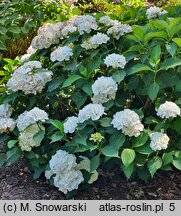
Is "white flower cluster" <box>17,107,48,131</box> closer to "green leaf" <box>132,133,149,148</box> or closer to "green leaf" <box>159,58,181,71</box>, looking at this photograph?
"green leaf" <box>132,133,149,148</box>

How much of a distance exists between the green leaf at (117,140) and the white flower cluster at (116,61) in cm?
38

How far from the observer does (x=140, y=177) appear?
2736 millimetres

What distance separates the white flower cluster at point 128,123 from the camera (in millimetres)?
2439

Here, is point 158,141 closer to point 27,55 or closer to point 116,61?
point 116,61

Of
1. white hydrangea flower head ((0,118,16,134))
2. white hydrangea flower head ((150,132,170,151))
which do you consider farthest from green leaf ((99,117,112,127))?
white hydrangea flower head ((0,118,16,134))

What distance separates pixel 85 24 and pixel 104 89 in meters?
0.53

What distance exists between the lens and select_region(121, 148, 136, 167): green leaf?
2404 millimetres

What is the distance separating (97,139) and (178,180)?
0.78 metres

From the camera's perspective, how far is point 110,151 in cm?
244

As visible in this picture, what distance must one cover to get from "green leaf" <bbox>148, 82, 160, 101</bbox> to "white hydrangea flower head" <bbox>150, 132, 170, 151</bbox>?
195mm

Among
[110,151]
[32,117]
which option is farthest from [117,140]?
[32,117]

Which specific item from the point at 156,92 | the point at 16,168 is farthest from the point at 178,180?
the point at 16,168

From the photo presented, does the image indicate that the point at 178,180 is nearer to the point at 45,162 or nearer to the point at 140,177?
the point at 140,177

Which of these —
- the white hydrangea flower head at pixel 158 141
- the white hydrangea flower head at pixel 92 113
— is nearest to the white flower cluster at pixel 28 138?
the white hydrangea flower head at pixel 92 113
